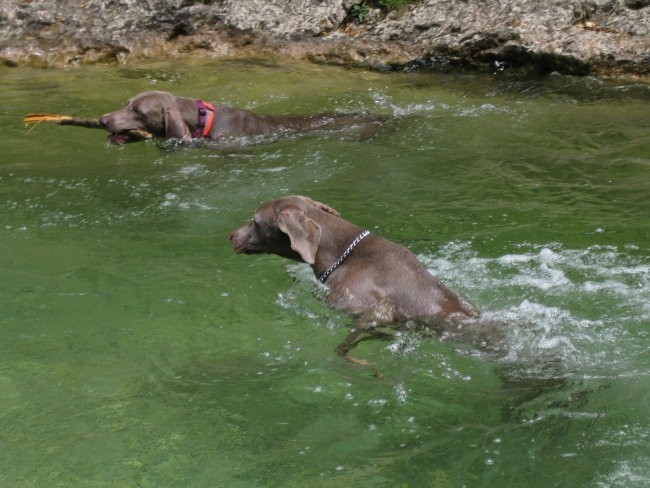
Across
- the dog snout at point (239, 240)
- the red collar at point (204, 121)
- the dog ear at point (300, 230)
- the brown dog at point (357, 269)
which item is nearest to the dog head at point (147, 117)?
the red collar at point (204, 121)

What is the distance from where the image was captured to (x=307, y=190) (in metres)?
8.41

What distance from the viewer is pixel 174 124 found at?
934 centimetres

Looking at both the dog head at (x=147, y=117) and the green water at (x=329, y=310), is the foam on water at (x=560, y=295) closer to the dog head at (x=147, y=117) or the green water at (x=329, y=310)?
the green water at (x=329, y=310)

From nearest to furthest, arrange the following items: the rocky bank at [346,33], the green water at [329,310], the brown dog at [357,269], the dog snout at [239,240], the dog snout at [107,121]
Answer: the green water at [329,310]
the brown dog at [357,269]
the dog snout at [239,240]
the dog snout at [107,121]
the rocky bank at [346,33]

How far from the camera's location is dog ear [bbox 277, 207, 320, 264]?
5.94 meters

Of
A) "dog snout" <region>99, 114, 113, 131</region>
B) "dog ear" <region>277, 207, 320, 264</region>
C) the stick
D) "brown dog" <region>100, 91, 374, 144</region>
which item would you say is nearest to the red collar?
"brown dog" <region>100, 91, 374, 144</region>

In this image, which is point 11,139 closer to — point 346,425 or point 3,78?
point 3,78

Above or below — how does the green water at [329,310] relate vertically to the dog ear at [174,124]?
below

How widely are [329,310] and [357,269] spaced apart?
1.16 ft

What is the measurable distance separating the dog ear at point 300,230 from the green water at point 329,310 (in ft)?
1.68

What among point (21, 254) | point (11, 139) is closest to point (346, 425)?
point (21, 254)

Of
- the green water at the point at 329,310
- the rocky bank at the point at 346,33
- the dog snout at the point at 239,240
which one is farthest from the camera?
the rocky bank at the point at 346,33

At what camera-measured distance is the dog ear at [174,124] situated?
934cm

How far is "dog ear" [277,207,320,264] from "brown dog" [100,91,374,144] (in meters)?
3.69
